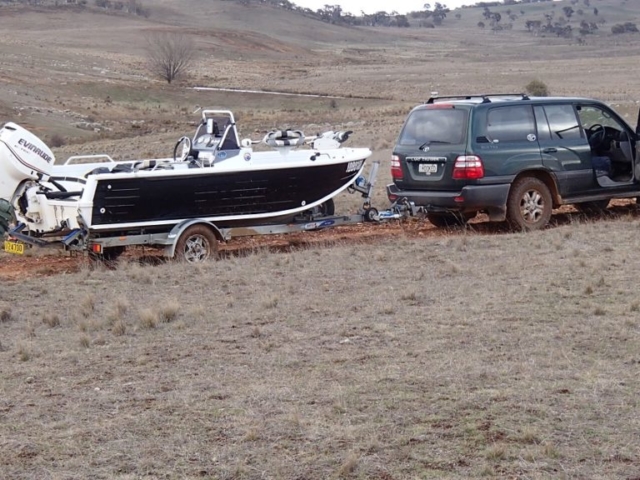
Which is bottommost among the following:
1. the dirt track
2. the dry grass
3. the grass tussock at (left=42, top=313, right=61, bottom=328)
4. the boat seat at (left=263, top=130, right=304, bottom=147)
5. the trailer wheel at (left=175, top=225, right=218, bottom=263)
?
the dry grass

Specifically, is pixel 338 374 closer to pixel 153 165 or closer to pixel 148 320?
pixel 148 320

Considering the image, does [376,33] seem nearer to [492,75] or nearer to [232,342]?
[492,75]

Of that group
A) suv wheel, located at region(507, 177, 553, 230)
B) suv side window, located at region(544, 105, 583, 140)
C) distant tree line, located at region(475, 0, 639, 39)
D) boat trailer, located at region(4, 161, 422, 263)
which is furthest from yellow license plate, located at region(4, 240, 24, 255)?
distant tree line, located at region(475, 0, 639, 39)

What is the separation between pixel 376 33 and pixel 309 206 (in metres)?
161

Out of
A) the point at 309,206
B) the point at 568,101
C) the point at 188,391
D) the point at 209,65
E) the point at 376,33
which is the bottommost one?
the point at 188,391

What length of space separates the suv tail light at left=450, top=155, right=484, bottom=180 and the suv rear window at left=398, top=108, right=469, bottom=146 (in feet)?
0.84

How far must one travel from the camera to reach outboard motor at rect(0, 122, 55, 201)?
11.7 metres

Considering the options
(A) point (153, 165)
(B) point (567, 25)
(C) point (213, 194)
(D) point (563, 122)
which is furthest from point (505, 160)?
(B) point (567, 25)

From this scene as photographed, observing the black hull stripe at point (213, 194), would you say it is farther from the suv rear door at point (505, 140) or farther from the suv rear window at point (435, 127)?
the suv rear door at point (505, 140)

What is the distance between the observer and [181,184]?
12000 mm

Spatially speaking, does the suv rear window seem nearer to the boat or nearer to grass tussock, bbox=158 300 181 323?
the boat

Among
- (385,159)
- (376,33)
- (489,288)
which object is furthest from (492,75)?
(376,33)

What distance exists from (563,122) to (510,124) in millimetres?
862

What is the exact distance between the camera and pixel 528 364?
22.2 ft
